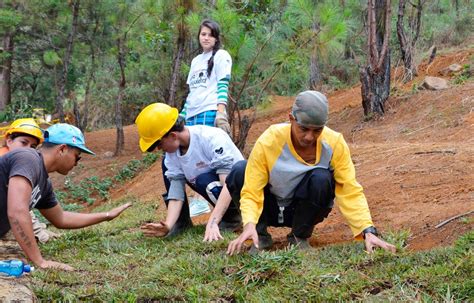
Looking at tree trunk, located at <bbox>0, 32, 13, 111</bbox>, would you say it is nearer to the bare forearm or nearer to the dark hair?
the dark hair

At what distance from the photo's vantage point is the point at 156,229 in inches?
158

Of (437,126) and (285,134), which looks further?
(437,126)

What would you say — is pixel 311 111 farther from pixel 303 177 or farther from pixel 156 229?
pixel 156 229

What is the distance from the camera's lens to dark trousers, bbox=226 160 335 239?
343 centimetres

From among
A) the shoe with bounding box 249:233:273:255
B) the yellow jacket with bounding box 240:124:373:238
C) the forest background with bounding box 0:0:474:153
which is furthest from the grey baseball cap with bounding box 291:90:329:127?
the forest background with bounding box 0:0:474:153

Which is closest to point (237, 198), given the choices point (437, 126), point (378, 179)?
point (378, 179)

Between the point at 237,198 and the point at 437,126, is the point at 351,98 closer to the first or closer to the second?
the point at 437,126

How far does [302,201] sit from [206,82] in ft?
7.63

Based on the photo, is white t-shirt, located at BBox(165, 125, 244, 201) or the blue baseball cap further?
white t-shirt, located at BBox(165, 125, 244, 201)

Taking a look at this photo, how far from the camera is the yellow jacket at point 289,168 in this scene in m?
3.31

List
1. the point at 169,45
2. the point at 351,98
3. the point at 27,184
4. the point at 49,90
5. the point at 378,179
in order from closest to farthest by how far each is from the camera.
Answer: the point at 27,184 → the point at 378,179 → the point at 169,45 → the point at 351,98 → the point at 49,90

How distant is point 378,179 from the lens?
557 centimetres

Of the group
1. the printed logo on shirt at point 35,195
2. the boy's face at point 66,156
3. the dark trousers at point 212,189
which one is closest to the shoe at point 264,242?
the dark trousers at point 212,189

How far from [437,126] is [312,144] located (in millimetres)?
4880
